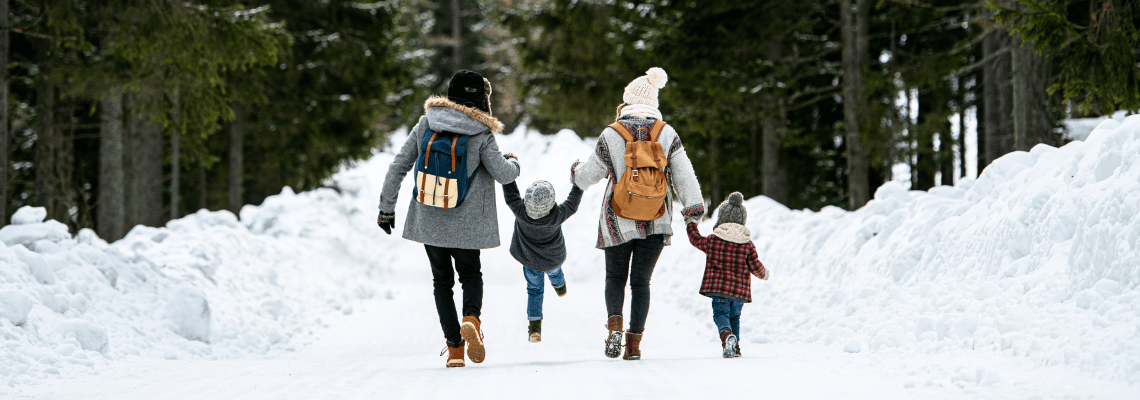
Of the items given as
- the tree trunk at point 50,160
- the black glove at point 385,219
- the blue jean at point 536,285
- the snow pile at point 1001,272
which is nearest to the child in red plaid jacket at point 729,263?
the snow pile at point 1001,272

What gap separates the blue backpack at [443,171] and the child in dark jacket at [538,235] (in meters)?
0.34

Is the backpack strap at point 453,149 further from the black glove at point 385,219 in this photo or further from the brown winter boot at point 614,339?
the brown winter boot at point 614,339

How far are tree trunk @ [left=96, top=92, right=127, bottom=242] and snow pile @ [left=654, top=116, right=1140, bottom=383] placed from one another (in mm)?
8685

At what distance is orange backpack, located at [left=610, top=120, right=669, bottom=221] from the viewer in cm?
509

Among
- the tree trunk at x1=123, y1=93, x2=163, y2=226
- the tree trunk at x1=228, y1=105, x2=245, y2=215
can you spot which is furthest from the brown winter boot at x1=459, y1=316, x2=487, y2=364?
the tree trunk at x1=228, y1=105, x2=245, y2=215

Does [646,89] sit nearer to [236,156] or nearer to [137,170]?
[137,170]

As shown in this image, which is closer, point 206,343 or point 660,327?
point 206,343

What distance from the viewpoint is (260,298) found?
9156mm

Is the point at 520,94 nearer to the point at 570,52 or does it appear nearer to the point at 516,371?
the point at 570,52

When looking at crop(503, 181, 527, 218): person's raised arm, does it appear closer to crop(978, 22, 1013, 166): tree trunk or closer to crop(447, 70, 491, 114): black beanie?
crop(447, 70, 491, 114): black beanie

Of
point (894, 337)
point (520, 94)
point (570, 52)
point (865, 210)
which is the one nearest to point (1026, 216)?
point (894, 337)

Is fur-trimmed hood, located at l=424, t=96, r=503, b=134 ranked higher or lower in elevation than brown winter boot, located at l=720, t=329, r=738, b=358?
higher

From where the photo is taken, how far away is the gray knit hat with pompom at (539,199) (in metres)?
5.15

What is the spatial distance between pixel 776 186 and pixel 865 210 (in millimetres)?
7417
